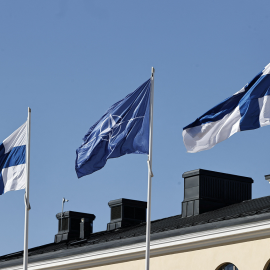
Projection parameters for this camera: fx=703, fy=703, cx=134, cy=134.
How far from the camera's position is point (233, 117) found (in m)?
15.7

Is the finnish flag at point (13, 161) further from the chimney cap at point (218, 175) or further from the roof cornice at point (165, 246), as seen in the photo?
the chimney cap at point (218, 175)

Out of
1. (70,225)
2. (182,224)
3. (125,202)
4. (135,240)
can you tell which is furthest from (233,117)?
(70,225)

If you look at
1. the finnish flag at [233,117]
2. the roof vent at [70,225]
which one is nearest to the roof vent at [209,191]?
the roof vent at [70,225]

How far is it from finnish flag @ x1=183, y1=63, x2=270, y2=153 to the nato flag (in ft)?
4.26

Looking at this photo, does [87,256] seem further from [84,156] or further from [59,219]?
[59,219]

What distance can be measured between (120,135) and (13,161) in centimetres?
354

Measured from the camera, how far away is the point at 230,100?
52.3 ft

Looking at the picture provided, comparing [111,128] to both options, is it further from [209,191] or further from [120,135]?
[209,191]

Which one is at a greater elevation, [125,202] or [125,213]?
[125,202]

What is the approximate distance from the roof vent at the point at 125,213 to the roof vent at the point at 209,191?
519 cm

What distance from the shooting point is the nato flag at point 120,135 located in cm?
1703

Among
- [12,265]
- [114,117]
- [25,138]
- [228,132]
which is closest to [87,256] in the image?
[12,265]

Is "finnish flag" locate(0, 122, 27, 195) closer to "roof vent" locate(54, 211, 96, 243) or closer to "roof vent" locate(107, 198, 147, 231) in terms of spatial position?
"roof vent" locate(107, 198, 147, 231)

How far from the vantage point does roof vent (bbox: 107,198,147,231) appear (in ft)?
100
